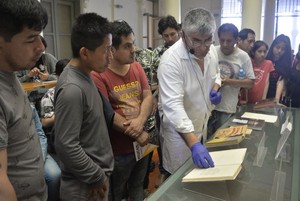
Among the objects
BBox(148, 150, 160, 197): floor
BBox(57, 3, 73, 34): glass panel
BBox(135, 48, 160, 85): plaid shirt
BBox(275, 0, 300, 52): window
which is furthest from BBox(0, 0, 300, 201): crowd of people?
BBox(275, 0, 300, 52): window

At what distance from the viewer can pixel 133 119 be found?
1554 mm

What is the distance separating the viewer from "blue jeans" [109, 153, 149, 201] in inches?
62.8

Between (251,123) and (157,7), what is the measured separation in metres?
8.36

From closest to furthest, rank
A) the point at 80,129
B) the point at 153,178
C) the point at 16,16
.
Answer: the point at 16,16
the point at 80,129
the point at 153,178

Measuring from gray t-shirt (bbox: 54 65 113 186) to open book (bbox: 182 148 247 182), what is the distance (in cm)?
42

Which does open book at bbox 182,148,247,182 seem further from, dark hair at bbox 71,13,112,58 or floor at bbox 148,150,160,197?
floor at bbox 148,150,160,197

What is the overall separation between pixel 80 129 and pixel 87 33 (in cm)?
42

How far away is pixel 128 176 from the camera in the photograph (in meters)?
1.67

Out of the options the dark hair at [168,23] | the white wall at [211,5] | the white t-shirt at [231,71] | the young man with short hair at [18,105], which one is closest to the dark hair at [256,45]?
the white t-shirt at [231,71]

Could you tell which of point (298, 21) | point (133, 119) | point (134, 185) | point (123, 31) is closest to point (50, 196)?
point (134, 185)

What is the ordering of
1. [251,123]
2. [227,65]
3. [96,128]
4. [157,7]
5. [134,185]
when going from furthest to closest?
[157,7]
[227,65]
[134,185]
[251,123]
[96,128]

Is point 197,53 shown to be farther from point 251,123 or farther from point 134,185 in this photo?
point 134,185

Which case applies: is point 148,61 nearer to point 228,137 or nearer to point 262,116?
point 262,116

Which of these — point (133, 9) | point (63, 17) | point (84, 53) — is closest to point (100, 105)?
point (84, 53)
